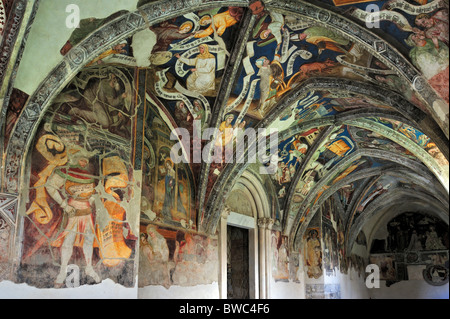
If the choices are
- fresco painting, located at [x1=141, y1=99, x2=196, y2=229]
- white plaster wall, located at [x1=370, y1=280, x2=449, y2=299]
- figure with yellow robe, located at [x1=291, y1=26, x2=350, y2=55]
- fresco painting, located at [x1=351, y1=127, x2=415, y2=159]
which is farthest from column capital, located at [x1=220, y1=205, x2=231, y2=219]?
white plaster wall, located at [x1=370, y1=280, x2=449, y2=299]

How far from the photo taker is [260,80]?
399 inches

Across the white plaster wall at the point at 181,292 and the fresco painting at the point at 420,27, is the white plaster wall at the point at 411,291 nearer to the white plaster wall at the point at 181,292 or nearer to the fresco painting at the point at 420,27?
the white plaster wall at the point at 181,292

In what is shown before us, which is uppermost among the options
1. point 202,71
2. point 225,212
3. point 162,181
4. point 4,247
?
point 202,71

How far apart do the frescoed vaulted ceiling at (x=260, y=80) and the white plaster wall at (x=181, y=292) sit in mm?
1370

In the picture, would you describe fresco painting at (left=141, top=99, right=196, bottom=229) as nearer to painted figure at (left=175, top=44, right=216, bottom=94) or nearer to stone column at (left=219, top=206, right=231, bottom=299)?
painted figure at (left=175, top=44, right=216, bottom=94)

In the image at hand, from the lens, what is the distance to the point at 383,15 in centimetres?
746

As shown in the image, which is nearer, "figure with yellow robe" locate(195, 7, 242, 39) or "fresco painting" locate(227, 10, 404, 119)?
"figure with yellow robe" locate(195, 7, 242, 39)

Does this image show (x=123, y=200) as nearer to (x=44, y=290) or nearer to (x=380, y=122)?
(x=44, y=290)

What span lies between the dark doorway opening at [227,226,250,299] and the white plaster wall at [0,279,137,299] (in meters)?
6.54

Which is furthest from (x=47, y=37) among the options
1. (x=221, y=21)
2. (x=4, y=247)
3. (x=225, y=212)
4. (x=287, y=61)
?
(x=225, y=212)

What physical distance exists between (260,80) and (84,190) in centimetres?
453

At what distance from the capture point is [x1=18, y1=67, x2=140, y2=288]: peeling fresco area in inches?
273

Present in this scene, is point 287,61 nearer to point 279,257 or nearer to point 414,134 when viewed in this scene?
point 414,134

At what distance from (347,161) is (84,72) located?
9.79 metres
